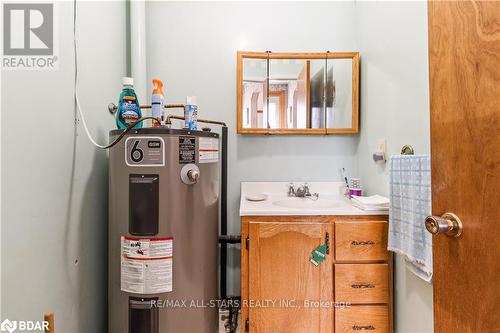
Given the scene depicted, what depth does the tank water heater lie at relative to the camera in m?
1.10

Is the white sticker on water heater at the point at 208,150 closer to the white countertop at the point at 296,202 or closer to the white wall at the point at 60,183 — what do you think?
the white countertop at the point at 296,202

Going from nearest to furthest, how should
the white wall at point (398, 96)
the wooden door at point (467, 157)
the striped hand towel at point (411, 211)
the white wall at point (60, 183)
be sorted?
the wooden door at point (467, 157) < the white wall at point (60, 183) < the striped hand towel at point (411, 211) < the white wall at point (398, 96)

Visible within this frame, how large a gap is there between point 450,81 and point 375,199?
885 millimetres

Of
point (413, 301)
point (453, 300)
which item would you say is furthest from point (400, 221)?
point (453, 300)

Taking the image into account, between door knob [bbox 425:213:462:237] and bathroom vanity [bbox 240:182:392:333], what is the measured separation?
64cm

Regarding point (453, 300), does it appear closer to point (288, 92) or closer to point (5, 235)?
point (5, 235)

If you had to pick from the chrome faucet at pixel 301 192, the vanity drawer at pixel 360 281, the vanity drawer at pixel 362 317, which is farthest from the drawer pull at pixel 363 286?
the chrome faucet at pixel 301 192

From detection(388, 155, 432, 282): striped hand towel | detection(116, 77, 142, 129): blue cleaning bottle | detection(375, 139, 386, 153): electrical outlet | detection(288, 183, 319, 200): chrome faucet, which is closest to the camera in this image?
detection(388, 155, 432, 282): striped hand towel

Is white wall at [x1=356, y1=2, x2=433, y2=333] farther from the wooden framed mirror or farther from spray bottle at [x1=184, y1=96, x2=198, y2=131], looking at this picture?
spray bottle at [x1=184, y1=96, x2=198, y2=131]

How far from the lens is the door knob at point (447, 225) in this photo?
0.64 meters

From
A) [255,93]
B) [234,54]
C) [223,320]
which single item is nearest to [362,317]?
[223,320]

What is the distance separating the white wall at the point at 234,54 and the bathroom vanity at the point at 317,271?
57cm

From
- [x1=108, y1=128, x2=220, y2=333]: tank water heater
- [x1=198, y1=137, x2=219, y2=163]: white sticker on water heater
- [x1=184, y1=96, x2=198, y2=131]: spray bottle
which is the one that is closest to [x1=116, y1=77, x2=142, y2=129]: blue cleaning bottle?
[x1=108, y1=128, x2=220, y2=333]: tank water heater

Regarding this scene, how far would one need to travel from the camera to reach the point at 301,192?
1.75 m
